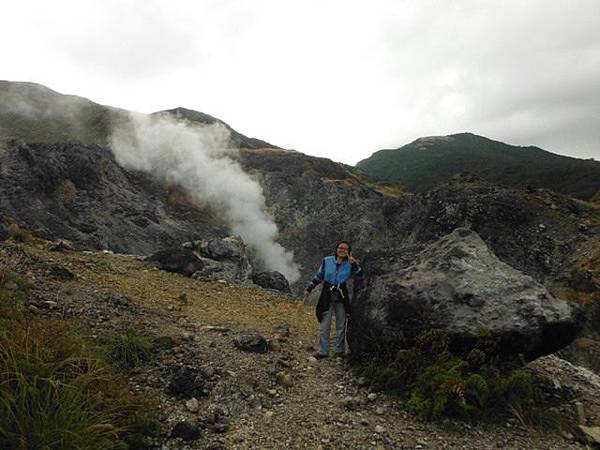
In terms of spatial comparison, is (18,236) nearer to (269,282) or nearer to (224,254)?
(224,254)

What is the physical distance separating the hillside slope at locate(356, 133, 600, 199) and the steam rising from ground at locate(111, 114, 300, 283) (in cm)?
2319

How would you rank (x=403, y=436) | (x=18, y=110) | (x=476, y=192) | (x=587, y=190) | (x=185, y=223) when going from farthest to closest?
(x=587, y=190), (x=18, y=110), (x=185, y=223), (x=476, y=192), (x=403, y=436)

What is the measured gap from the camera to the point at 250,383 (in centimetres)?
571

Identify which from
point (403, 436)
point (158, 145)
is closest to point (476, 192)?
point (403, 436)

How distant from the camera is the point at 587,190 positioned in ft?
252

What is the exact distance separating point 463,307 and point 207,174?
40100 millimetres

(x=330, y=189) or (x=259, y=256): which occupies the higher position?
(x=330, y=189)

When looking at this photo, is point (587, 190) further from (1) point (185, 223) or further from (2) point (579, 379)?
(2) point (579, 379)

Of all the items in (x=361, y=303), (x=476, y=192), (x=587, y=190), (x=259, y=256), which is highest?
(x=587, y=190)

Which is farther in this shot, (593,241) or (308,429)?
(593,241)

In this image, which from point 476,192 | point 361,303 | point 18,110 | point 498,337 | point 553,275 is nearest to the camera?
point 498,337

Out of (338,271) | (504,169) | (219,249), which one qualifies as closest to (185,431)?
(338,271)

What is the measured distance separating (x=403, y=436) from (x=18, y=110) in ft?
236

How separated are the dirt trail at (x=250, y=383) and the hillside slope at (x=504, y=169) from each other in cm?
3502
